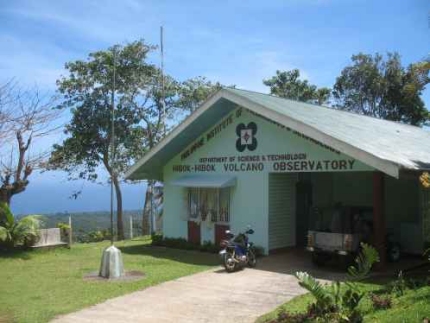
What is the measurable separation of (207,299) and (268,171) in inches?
242

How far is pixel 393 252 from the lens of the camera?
14906 mm

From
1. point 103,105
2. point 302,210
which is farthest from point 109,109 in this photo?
point 302,210

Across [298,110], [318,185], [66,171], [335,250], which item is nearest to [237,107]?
[298,110]

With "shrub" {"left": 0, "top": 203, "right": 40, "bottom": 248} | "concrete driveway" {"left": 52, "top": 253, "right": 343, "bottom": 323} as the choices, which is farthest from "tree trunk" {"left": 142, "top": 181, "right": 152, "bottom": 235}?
"concrete driveway" {"left": 52, "top": 253, "right": 343, "bottom": 323}

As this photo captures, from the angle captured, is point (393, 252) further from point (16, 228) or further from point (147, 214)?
point (147, 214)

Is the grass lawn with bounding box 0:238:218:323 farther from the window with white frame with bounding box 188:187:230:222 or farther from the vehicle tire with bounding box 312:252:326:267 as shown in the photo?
the vehicle tire with bounding box 312:252:326:267

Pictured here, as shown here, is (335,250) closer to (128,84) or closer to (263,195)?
(263,195)

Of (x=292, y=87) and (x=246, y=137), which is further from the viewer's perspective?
(x=292, y=87)

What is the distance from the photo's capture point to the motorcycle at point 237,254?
1329cm

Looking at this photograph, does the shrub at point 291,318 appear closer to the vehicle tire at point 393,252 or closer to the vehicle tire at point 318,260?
the vehicle tire at point 318,260

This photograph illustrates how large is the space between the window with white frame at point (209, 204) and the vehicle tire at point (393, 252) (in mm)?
5016

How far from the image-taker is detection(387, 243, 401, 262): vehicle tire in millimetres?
14797

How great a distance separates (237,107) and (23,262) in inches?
310

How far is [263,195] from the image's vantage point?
16109 mm
